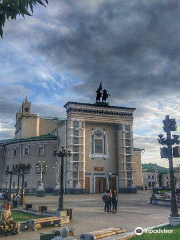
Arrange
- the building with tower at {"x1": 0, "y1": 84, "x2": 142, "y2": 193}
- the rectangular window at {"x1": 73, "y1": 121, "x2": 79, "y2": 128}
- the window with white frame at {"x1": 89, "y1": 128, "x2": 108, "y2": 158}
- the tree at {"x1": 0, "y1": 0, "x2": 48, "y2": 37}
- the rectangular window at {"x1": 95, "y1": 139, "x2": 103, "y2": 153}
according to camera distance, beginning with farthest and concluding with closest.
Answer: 1. the rectangular window at {"x1": 95, "y1": 139, "x2": 103, "y2": 153}
2. the window with white frame at {"x1": 89, "y1": 128, "x2": 108, "y2": 158}
3. the rectangular window at {"x1": 73, "y1": 121, "x2": 79, "y2": 128}
4. the building with tower at {"x1": 0, "y1": 84, "x2": 142, "y2": 193}
5. the tree at {"x1": 0, "y1": 0, "x2": 48, "y2": 37}

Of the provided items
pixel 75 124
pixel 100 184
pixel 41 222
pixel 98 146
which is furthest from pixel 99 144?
pixel 41 222

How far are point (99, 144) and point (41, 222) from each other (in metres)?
35.6

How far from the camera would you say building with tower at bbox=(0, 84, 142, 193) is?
152 feet

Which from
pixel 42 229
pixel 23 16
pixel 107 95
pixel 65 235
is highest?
pixel 107 95

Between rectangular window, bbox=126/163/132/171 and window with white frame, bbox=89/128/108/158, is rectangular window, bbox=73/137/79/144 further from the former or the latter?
rectangular window, bbox=126/163/132/171

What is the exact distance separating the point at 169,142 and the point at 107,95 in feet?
125

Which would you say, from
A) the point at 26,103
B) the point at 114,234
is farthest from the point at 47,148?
the point at 114,234

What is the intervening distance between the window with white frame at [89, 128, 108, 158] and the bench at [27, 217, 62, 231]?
111 ft

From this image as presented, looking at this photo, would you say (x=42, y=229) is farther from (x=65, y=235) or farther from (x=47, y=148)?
(x=47, y=148)

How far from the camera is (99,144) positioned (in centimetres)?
4903

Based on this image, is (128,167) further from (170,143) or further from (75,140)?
(170,143)

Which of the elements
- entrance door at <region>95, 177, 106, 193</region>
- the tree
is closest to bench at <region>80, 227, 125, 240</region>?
the tree

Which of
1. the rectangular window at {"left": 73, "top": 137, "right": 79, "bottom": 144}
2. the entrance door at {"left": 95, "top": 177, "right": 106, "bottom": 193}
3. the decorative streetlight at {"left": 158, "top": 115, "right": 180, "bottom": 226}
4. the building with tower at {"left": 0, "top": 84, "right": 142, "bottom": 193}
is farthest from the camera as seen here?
the entrance door at {"left": 95, "top": 177, "right": 106, "bottom": 193}

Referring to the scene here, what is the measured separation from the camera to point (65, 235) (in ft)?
Answer: 26.8
